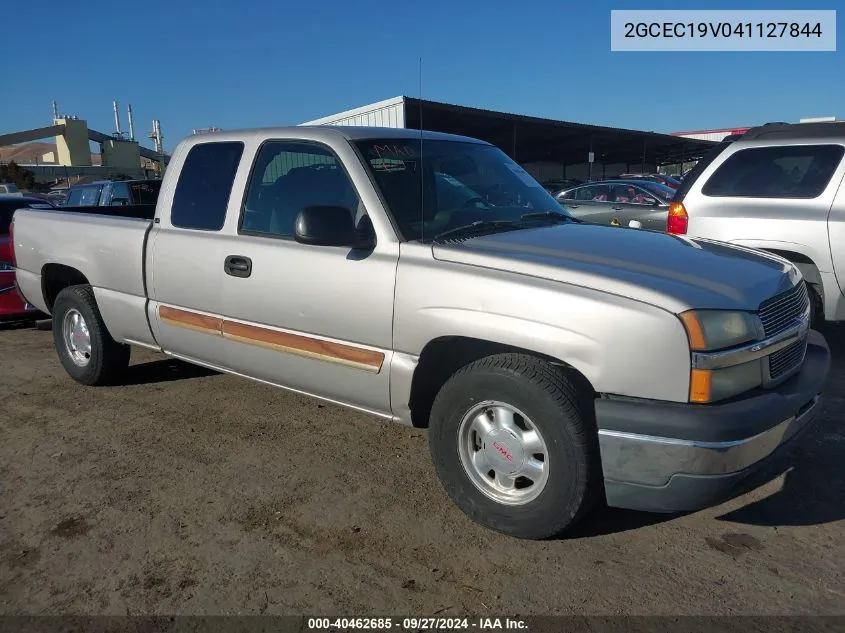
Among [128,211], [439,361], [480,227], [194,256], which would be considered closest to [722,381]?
[439,361]

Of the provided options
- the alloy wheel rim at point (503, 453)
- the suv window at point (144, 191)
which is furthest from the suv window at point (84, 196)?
the alloy wheel rim at point (503, 453)

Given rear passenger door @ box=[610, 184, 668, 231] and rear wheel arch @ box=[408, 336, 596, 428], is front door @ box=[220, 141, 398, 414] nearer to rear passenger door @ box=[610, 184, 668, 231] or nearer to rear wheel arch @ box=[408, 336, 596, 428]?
rear wheel arch @ box=[408, 336, 596, 428]

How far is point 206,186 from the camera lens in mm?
4191

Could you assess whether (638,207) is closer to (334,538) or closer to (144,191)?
(144,191)

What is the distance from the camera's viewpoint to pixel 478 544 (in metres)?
2.96

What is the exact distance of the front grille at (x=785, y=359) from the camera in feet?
9.18

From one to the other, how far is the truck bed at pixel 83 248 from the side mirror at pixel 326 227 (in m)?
1.73

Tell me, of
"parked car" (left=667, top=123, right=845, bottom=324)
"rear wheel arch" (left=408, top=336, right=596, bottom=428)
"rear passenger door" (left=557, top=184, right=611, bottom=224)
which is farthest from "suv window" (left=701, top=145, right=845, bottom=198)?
"rear wheel arch" (left=408, top=336, right=596, bottom=428)

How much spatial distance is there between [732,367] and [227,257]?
8.90ft

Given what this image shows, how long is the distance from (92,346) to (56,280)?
33.1 inches

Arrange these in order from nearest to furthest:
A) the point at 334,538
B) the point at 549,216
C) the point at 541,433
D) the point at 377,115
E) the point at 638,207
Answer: the point at 541,433, the point at 334,538, the point at 549,216, the point at 638,207, the point at 377,115

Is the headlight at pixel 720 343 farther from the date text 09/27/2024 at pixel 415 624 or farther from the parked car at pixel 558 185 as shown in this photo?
the parked car at pixel 558 185

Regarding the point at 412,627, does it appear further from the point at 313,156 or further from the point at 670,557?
the point at 313,156

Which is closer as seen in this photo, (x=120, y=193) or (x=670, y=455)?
(x=670, y=455)
